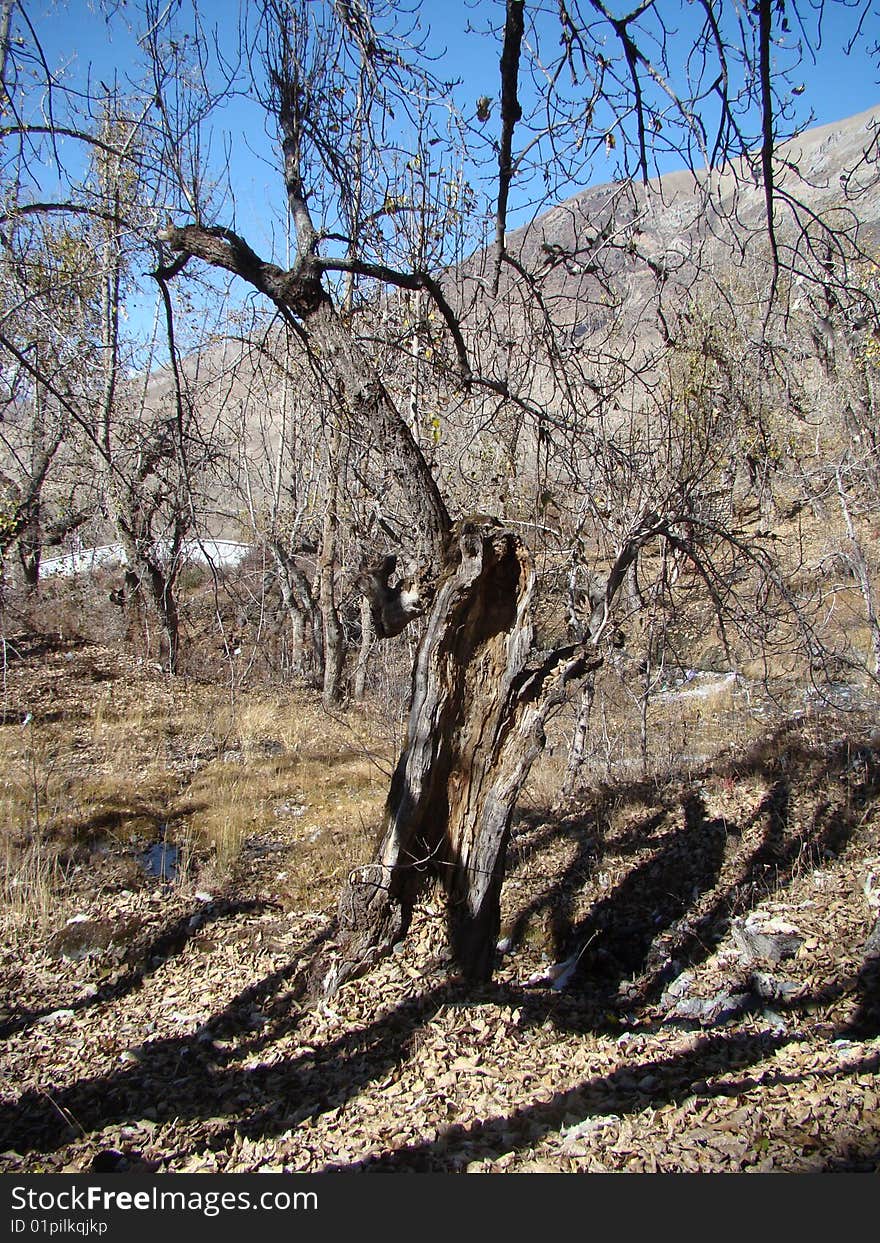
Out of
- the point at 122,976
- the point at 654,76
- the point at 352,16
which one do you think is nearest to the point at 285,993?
the point at 122,976

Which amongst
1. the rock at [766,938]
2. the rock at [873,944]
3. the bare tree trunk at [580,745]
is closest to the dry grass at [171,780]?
the bare tree trunk at [580,745]

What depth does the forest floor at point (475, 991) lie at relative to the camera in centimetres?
265

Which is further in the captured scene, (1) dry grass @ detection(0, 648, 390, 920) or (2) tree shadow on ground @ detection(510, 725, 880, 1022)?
(1) dry grass @ detection(0, 648, 390, 920)

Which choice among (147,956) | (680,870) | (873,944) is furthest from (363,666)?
(873,944)

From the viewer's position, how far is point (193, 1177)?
2.63m

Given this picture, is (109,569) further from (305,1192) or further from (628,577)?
(305,1192)

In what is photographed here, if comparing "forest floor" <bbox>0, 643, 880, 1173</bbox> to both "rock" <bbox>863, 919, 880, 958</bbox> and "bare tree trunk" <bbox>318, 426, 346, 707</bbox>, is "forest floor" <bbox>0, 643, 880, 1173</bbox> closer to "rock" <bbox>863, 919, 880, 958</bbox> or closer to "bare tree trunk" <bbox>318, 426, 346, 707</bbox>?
"rock" <bbox>863, 919, 880, 958</bbox>

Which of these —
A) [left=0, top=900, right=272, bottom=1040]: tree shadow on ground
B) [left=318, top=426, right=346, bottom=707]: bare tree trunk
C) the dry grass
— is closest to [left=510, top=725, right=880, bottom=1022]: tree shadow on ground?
the dry grass

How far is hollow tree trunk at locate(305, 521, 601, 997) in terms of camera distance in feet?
12.5

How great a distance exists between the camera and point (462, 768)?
4020 millimetres

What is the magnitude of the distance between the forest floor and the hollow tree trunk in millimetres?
193

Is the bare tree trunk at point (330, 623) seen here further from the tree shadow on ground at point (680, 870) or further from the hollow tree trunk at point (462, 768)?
the hollow tree trunk at point (462, 768)

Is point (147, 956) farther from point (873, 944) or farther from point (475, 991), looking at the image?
point (873, 944)

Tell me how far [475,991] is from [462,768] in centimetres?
110
